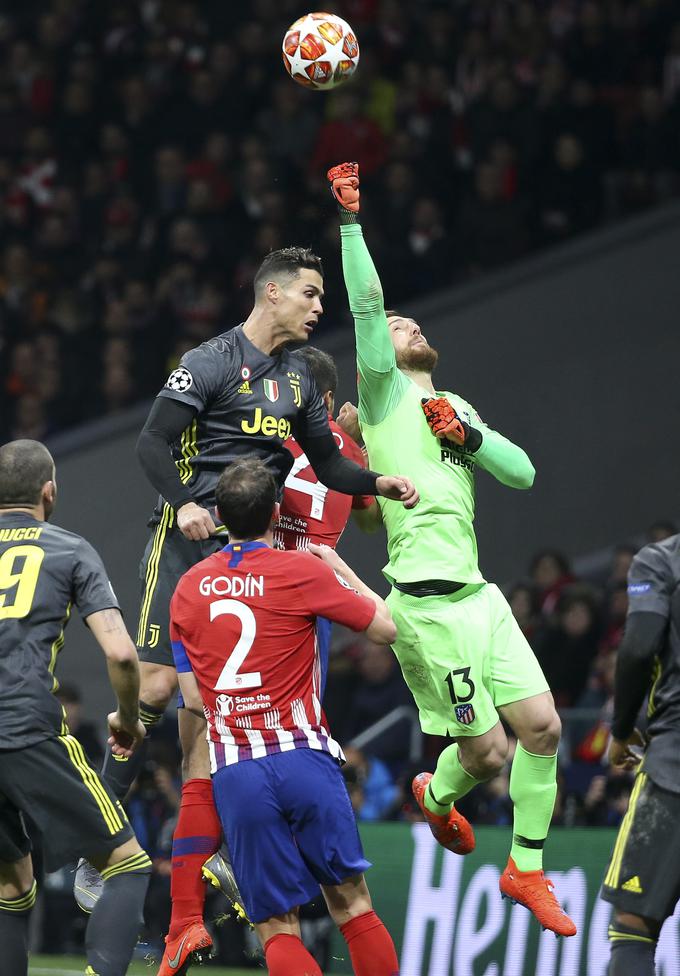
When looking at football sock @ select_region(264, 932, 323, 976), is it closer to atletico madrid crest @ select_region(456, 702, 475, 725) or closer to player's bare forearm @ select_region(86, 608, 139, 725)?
player's bare forearm @ select_region(86, 608, 139, 725)

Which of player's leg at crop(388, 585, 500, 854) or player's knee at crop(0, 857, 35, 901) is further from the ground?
player's leg at crop(388, 585, 500, 854)

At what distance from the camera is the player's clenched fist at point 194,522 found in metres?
6.31

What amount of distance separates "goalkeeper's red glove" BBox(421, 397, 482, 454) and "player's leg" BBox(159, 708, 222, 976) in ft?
5.22

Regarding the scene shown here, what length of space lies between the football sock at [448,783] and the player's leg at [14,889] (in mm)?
1928

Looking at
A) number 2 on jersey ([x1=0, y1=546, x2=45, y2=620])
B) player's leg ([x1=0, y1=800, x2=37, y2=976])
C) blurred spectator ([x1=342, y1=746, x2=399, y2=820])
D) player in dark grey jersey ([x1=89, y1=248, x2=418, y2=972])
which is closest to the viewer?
number 2 on jersey ([x1=0, y1=546, x2=45, y2=620])

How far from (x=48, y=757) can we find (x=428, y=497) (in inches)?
84.0

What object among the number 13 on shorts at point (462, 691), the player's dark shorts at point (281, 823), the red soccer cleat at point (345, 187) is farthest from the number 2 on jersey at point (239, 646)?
the red soccer cleat at point (345, 187)

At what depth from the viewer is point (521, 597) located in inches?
443

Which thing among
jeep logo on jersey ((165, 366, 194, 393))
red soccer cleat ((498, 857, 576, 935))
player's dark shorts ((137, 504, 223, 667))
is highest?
jeep logo on jersey ((165, 366, 194, 393))

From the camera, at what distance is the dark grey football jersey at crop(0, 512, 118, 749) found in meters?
5.87

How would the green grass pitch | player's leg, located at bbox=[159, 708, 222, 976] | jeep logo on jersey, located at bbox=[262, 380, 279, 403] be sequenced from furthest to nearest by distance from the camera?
1. the green grass pitch
2. jeep logo on jersey, located at bbox=[262, 380, 279, 403]
3. player's leg, located at bbox=[159, 708, 222, 976]

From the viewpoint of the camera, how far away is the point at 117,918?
5949 millimetres

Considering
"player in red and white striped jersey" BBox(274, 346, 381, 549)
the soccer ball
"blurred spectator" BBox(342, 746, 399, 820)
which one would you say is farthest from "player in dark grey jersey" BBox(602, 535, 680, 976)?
"blurred spectator" BBox(342, 746, 399, 820)

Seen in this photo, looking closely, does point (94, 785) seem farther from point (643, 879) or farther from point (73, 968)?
point (73, 968)
